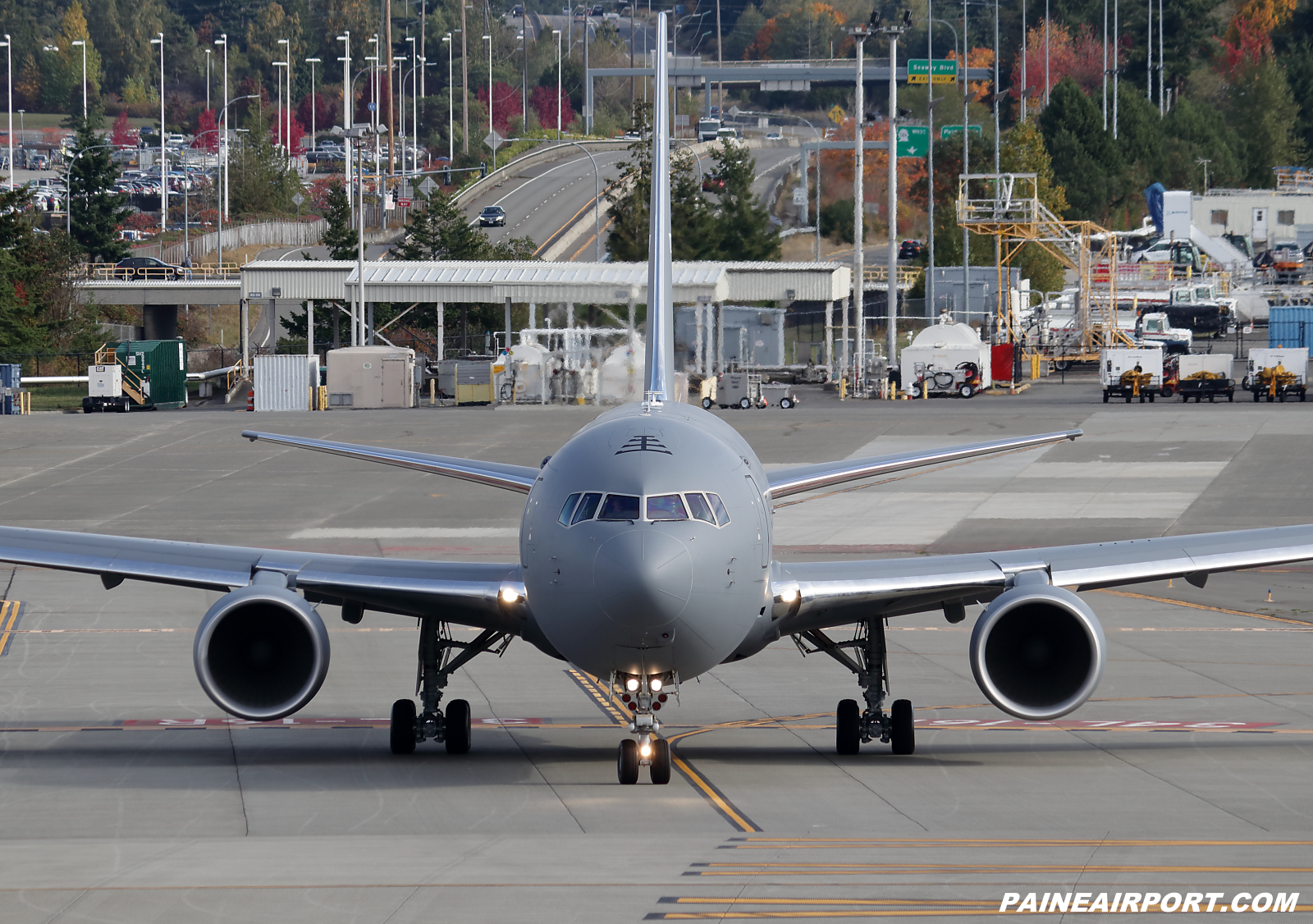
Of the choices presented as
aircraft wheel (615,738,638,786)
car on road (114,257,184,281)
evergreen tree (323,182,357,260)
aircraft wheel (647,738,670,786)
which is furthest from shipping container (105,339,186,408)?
aircraft wheel (647,738,670,786)

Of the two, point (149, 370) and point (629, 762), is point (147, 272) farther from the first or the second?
point (629, 762)

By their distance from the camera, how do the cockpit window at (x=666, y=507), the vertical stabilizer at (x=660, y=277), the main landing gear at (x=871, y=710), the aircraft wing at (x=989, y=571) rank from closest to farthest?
the cockpit window at (x=666, y=507) → the aircraft wing at (x=989, y=571) → the main landing gear at (x=871, y=710) → the vertical stabilizer at (x=660, y=277)

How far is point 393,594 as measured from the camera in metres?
20.0

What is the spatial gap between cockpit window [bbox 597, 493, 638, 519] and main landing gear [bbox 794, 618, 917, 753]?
15.8 feet

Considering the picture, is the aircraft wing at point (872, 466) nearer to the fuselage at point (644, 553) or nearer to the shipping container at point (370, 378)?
the fuselage at point (644, 553)

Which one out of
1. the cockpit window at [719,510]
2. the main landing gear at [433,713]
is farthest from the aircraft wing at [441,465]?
the cockpit window at [719,510]

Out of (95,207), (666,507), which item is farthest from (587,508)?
(95,207)

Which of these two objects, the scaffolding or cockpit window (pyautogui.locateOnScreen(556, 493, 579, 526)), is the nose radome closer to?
cockpit window (pyautogui.locateOnScreen(556, 493, 579, 526))

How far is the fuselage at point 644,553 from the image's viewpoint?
1712 centimetres

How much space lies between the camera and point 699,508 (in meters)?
17.7

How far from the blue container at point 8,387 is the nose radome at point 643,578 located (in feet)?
236

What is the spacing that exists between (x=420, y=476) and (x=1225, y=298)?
242 ft

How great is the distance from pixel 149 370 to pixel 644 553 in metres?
73.8

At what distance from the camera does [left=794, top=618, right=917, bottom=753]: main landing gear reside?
2156 centimetres
